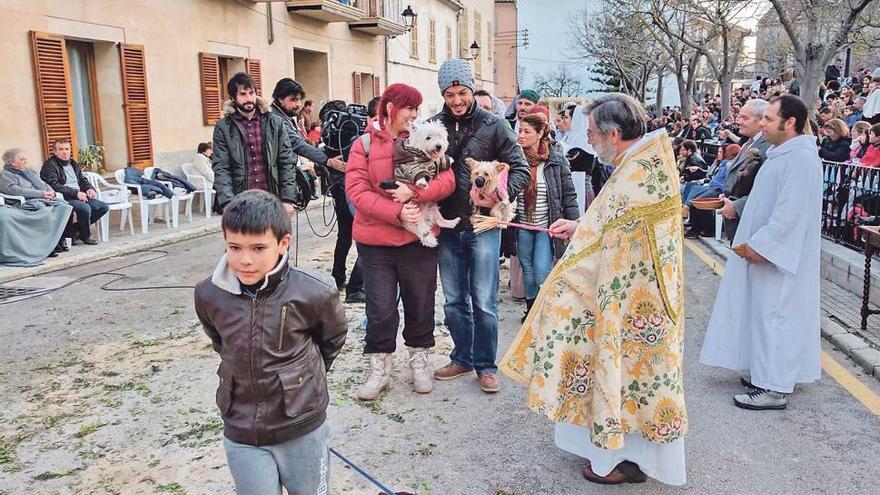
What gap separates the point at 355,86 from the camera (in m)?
22.3

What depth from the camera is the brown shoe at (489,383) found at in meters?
4.55

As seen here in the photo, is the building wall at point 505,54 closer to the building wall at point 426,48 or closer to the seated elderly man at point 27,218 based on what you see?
the building wall at point 426,48

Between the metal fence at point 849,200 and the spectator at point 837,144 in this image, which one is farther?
the spectator at point 837,144

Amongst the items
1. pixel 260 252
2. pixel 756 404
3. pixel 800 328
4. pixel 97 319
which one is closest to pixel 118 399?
pixel 97 319

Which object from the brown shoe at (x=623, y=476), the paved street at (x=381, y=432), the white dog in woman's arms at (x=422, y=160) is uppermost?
the white dog in woman's arms at (x=422, y=160)

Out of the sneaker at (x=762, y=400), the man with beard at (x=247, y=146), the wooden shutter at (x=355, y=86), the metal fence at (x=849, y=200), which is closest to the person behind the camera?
the sneaker at (x=762, y=400)

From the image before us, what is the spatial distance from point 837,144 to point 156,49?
438 inches

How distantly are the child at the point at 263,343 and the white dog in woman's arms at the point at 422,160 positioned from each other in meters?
1.67

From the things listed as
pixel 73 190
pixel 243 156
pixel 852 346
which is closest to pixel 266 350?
pixel 243 156

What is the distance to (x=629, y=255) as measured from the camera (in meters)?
3.13

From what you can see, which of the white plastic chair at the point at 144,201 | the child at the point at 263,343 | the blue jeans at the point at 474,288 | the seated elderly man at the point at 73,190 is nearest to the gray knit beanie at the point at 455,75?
the blue jeans at the point at 474,288

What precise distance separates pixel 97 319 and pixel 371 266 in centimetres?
342

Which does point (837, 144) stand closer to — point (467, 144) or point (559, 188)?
point (559, 188)

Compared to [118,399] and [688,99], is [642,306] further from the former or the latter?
[688,99]
